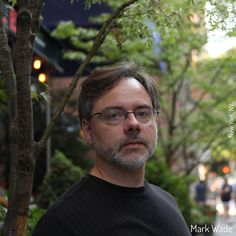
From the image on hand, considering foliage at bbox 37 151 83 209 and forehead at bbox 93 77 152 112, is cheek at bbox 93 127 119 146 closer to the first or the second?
forehead at bbox 93 77 152 112

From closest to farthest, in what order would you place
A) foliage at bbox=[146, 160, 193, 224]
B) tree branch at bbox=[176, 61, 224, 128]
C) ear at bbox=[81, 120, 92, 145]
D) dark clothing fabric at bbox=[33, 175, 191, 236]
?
1. dark clothing fabric at bbox=[33, 175, 191, 236]
2. ear at bbox=[81, 120, 92, 145]
3. foliage at bbox=[146, 160, 193, 224]
4. tree branch at bbox=[176, 61, 224, 128]

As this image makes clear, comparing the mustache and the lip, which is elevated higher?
the mustache

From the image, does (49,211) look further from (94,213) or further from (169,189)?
(169,189)

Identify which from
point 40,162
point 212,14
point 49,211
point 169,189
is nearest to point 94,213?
point 49,211

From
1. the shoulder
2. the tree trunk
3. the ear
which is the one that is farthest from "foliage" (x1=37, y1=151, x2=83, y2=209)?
the ear

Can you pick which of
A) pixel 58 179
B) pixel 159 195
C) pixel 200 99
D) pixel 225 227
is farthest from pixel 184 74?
pixel 159 195

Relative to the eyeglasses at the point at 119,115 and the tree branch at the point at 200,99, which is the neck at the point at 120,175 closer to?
the eyeglasses at the point at 119,115

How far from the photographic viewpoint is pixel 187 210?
34.6 ft

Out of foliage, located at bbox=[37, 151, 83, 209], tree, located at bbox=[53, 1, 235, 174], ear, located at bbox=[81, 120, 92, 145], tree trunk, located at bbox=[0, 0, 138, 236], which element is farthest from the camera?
tree, located at bbox=[53, 1, 235, 174]

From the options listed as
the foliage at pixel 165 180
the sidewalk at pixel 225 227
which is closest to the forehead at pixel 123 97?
the foliage at pixel 165 180

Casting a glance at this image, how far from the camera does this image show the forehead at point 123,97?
2.31 m

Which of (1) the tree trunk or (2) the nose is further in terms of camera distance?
(1) the tree trunk

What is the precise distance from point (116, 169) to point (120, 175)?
0.09ft

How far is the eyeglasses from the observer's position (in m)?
2.29
